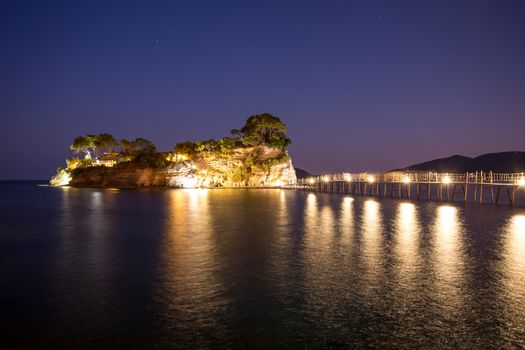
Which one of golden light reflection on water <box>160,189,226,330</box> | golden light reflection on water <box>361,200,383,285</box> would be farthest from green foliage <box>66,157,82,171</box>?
golden light reflection on water <box>361,200,383,285</box>

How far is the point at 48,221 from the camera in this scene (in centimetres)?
3306

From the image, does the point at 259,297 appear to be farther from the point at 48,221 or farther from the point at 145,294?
the point at 48,221

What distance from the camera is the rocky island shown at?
9231 centimetres

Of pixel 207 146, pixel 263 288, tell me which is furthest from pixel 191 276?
pixel 207 146

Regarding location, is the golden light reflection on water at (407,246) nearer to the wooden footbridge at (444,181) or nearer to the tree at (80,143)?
the wooden footbridge at (444,181)

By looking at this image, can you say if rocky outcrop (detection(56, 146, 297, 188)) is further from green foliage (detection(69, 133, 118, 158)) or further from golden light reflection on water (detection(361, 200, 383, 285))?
golden light reflection on water (detection(361, 200, 383, 285))

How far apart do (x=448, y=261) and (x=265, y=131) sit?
8135cm

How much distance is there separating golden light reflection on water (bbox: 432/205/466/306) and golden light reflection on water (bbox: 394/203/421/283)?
961mm

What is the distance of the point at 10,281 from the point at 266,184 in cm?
7917

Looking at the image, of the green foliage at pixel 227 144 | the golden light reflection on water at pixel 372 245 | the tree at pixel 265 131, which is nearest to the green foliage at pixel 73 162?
the green foliage at pixel 227 144

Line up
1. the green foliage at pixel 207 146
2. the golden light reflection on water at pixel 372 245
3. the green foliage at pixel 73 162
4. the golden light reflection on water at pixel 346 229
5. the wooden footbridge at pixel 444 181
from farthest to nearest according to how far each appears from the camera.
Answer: the green foliage at pixel 73 162, the green foliage at pixel 207 146, the wooden footbridge at pixel 444 181, the golden light reflection on water at pixel 346 229, the golden light reflection on water at pixel 372 245

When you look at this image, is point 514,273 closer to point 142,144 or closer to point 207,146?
point 207,146

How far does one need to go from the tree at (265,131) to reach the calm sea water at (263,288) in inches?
2740

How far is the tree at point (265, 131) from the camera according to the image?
94500 mm
